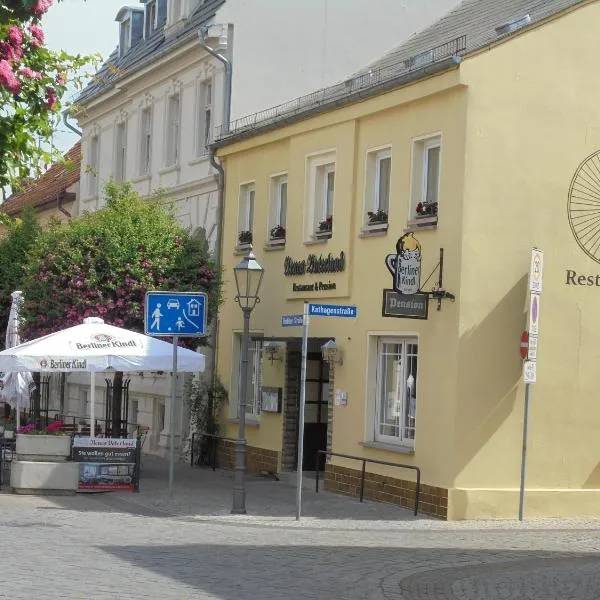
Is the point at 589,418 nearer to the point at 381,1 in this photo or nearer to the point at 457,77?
the point at 457,77

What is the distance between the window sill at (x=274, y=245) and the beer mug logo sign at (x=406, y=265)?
578cm

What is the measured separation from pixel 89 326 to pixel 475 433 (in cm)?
644

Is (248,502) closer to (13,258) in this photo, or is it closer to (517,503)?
(517,503)

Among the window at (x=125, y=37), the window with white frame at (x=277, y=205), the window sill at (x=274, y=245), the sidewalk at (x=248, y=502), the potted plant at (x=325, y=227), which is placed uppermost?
the window at (x=125, y=37)

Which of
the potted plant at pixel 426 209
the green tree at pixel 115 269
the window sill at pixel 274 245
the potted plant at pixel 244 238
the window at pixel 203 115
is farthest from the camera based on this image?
the window at pixel 203 115

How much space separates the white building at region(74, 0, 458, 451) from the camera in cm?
2919

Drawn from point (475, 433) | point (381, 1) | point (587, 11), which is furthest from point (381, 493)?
point (381, 1)

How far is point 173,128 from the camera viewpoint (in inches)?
1277

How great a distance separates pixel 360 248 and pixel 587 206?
3.80 metres

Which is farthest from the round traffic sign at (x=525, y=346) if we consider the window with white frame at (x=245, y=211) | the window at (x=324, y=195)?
the window with white frame at (x=245, y=211)

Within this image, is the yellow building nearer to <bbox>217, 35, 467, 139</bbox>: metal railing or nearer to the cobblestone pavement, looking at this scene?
<bbox>217, 35, 467, 139</bbox>: metal railing

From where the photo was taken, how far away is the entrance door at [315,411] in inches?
991

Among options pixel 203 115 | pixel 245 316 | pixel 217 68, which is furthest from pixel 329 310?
pixel 203 115

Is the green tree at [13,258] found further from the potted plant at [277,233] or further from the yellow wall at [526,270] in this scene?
the yellow wall at [526,270]
